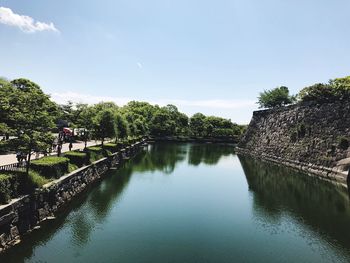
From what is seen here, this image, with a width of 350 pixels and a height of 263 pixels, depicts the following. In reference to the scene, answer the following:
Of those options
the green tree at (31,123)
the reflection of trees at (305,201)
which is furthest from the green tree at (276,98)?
the green tree at (31,123)

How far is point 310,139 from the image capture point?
3972 centimetres

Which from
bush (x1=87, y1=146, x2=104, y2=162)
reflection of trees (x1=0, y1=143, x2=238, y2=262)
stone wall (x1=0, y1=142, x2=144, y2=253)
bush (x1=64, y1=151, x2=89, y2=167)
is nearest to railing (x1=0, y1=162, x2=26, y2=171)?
stone wall (x1=0, y1=142, x2=144, y2=253)

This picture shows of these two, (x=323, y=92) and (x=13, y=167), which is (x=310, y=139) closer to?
(x=323, y=92)

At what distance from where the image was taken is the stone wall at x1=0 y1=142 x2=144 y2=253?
39.4 ft

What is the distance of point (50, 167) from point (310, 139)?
114ft

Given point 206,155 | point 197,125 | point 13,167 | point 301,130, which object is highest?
point 197,125

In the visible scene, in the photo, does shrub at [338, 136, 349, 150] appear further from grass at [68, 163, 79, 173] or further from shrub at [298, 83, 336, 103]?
grass at [68, 163, 79, 173]

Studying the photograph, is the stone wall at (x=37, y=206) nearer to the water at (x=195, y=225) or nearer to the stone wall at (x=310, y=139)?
the water at (x=195, y=225)

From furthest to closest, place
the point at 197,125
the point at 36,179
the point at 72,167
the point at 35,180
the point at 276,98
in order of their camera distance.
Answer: the point at 197,125 < the point at 276,98 < the point at 72,167 < the point at 36,179 < the point at 35,180

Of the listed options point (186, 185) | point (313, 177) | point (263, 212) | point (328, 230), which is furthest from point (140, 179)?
point (313, 177)

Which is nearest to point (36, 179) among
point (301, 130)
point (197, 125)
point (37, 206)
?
point (37, 206)

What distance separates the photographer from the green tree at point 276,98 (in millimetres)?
67438

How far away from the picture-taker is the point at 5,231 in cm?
1197

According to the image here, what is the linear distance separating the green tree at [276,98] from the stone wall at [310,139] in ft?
39.2
